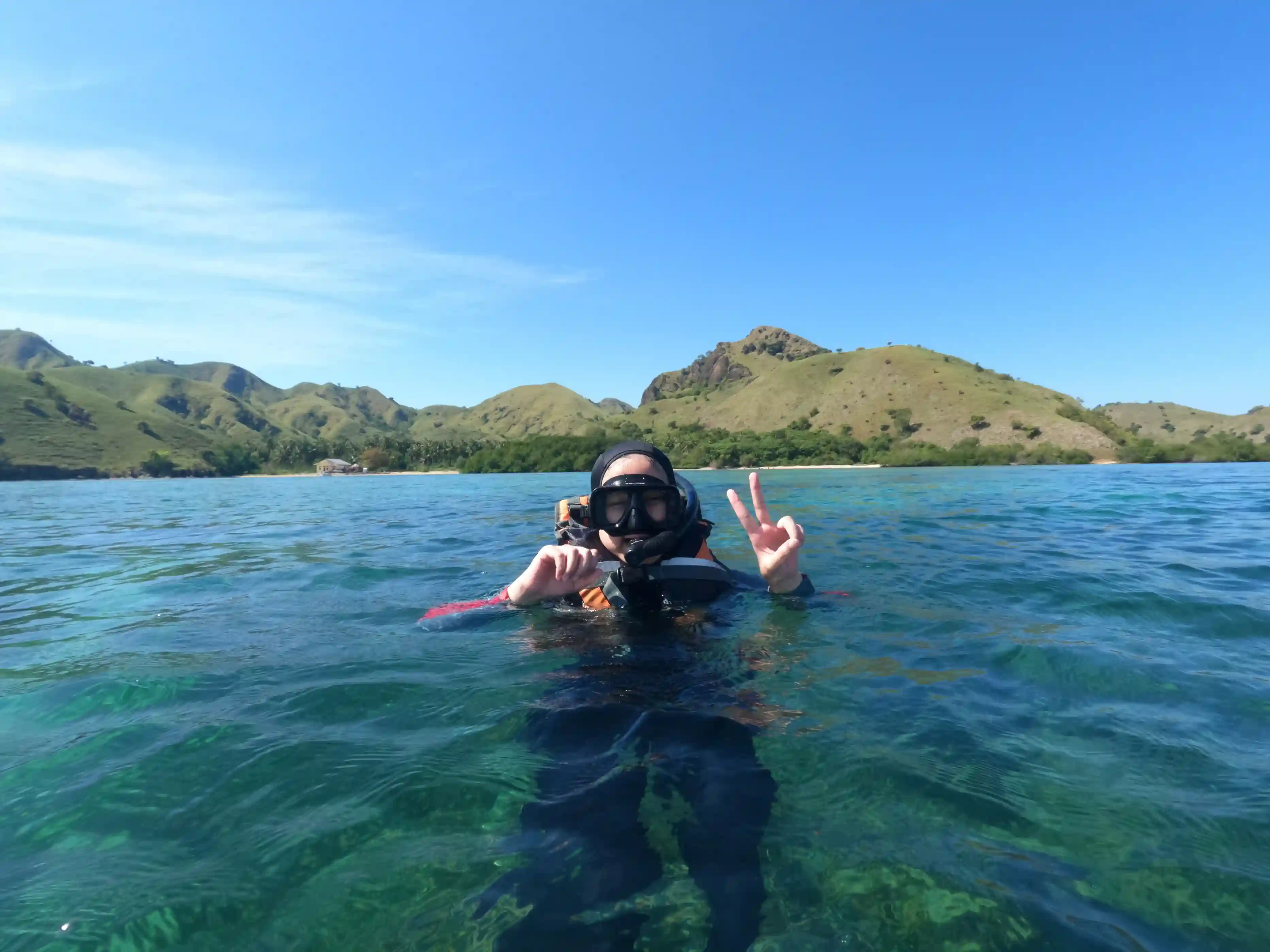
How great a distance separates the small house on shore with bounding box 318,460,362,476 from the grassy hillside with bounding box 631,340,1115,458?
6379cm

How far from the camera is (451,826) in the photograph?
7.82 ft

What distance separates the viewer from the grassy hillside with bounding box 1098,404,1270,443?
134500 millimetres

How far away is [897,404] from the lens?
118250 millimetres

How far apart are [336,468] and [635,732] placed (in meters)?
121

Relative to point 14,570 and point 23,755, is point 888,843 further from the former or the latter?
point 14,570

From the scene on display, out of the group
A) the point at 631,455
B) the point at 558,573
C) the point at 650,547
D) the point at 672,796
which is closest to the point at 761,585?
the point at 650,547

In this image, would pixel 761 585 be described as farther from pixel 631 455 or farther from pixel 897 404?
pixel 897 404

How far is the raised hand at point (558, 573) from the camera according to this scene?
385 centimetres

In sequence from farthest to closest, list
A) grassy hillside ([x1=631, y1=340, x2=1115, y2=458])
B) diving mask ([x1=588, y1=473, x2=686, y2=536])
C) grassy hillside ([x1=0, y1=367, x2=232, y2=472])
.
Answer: grassy hillside ([x1=0, y1=367, x2=232, y2=472]) → grassy hillside ([x1=631, y1=340, x2=1115, y2=458]) → diving mask ([x1=588, y1=473, x2=686, y2=536])

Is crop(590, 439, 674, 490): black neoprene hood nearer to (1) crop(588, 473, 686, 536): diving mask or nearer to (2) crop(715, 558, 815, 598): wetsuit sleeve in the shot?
(1) crop(588, 473, 686, 536): diving mask

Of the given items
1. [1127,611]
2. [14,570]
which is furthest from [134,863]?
[14,570]

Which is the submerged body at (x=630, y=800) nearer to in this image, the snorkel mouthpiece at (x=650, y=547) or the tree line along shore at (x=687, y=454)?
the snorkel mouthpiece at (x=650, y=547)

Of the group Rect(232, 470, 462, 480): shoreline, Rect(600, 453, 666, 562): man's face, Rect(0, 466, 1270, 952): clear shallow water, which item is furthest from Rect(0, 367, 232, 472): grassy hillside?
Rect(600, 453, 666, 562): man's face

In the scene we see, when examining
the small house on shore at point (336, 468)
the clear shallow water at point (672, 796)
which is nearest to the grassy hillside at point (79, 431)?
the small house on shore at point (336, 468)
